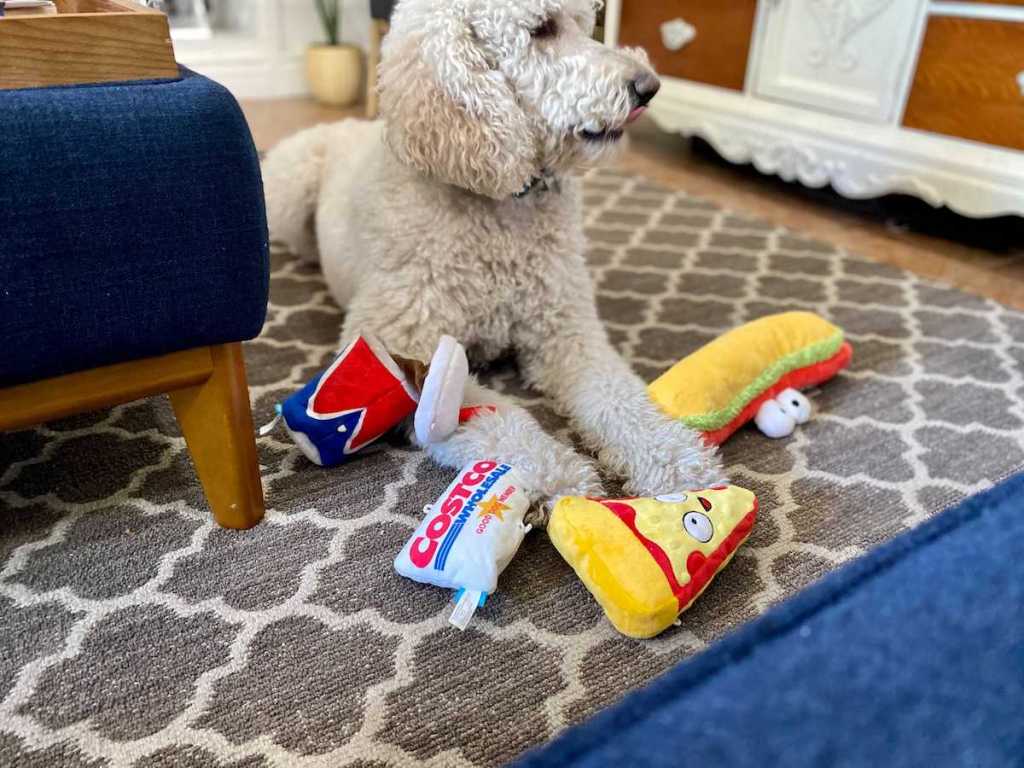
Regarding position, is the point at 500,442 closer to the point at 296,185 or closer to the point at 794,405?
the point at 794,405

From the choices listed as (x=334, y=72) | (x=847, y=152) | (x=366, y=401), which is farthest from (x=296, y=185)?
(x=334, y=72)

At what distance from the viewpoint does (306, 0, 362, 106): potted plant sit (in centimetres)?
376

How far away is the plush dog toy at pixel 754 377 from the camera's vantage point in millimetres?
1330

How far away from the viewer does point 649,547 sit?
98 centimetres

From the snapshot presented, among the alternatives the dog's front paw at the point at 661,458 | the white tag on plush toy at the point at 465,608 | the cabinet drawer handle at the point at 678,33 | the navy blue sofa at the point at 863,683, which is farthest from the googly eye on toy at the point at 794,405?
the cabinet drawer handle at the point at 678,33

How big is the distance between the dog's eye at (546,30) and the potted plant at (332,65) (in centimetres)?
274

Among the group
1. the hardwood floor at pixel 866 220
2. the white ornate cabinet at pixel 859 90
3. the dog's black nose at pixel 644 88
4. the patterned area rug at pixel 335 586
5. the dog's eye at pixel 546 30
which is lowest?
the hardwood floor at pixel 866 220

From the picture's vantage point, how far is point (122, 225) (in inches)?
33.5

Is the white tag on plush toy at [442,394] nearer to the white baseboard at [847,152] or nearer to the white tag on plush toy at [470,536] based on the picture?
the white tag on plush toy at [470,536]

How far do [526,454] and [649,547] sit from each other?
0.26 m

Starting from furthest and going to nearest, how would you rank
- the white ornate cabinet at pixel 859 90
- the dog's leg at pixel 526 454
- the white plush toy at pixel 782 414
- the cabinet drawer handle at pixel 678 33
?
1. the cabinet drawer handle at pixel 678 33
2. the white ornate cabinet at pixel 859 90
3. the white plush toy at pixel 782 414
4. the dog's leg at pixel 526 454

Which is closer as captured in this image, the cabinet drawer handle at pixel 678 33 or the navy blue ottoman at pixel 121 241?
the navy blue ottoman at pixel 121 241

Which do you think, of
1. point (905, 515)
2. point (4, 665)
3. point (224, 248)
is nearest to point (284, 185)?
point (224, 248)

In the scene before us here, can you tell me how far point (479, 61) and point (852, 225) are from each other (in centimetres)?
172
